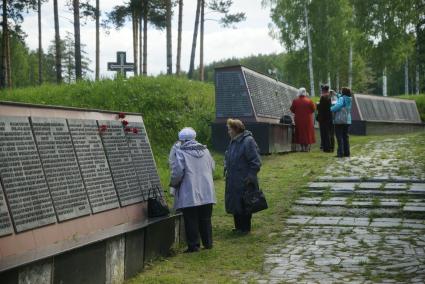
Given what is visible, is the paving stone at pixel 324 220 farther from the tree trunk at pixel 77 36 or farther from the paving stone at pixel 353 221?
the tree trunk at pixel 77 36

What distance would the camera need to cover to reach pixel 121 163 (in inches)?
264

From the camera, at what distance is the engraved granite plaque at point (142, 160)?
23.3 feet

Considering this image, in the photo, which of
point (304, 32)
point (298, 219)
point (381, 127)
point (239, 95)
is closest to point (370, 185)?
point (298, 219)

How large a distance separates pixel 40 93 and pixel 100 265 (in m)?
14.9

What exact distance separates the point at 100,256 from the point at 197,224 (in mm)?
1973

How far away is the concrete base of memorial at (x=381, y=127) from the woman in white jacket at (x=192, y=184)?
64.1 ft

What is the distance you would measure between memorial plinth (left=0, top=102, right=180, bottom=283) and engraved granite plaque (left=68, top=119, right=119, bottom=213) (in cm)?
1

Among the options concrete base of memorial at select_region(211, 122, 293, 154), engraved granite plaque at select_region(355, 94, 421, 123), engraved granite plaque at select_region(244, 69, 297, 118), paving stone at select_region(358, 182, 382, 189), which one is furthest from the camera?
engraved granite plaque at select_region(355, 94, 421, 123)

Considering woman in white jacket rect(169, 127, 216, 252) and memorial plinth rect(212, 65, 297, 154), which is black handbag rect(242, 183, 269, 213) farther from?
memorial plinth rect(212, 65, 297, 154)

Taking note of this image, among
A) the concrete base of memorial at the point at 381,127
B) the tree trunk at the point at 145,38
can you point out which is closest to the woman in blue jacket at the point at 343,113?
the concrete base of memorial at the point at 381,127

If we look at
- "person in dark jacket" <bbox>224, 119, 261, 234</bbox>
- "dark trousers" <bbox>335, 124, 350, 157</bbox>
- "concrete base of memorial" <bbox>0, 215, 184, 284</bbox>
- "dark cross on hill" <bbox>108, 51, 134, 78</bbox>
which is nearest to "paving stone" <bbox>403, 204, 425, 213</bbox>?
"person in dark jacket" <bbox>224, 119, 261, 234</bbox>

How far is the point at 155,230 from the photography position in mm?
6555

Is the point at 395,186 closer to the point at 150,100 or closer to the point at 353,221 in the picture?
the point at 353,221

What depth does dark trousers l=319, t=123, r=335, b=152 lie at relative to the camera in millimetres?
16328
